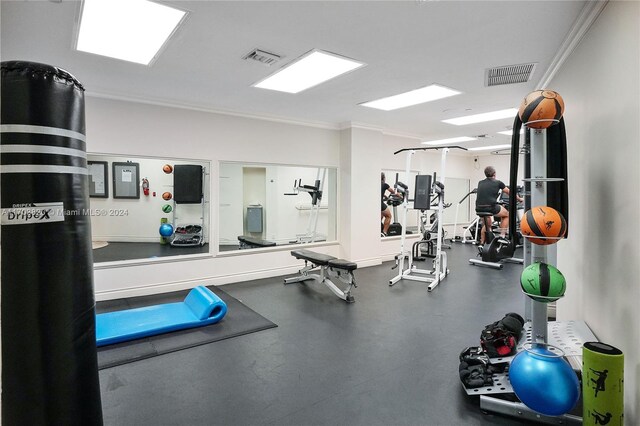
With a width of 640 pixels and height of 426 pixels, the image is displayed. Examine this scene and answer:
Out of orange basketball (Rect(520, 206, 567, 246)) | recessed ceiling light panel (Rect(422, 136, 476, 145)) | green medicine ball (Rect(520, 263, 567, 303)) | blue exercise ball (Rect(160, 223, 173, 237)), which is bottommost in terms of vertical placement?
blue exercise ball (Rect(160, 223, 173, 237))

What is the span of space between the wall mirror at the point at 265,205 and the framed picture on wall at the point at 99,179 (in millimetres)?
2725

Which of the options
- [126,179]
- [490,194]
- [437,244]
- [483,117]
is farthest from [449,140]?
[126,179]

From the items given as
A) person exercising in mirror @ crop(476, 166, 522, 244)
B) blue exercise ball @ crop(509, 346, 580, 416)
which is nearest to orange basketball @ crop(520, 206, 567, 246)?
blue exercise ball @ crop(509, 346, 580, 416)

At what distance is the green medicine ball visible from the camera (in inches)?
68.7

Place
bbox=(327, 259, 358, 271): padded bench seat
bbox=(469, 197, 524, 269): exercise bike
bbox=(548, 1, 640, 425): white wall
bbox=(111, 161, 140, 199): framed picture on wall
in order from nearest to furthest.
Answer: bbox=(548, 1, 640, 425): white wall < bbox=(327, 259, 358, 271): padded bench seat < bbox=(469, 197, 524, 269): exercise bike < bbox=(111, 161, 140, 199): framed picture on wall

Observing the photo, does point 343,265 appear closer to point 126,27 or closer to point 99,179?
point 126,27

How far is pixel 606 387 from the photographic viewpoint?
59.6 inches

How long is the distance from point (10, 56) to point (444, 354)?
462 cm

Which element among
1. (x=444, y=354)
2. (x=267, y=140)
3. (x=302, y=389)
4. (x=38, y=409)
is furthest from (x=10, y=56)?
(x=444, y=354)

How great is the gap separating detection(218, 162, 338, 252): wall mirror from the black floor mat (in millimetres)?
3609

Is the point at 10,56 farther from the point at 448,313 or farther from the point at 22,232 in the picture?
the point at 448,313

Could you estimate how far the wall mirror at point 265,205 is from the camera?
25.0 ft

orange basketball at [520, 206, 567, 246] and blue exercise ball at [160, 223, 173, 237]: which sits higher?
orange basketball at [520, 206, 567, 246]

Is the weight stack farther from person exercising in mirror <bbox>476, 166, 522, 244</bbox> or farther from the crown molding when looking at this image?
person exercising in mirror <bbox>476, 166, 522, 244</bbox>
